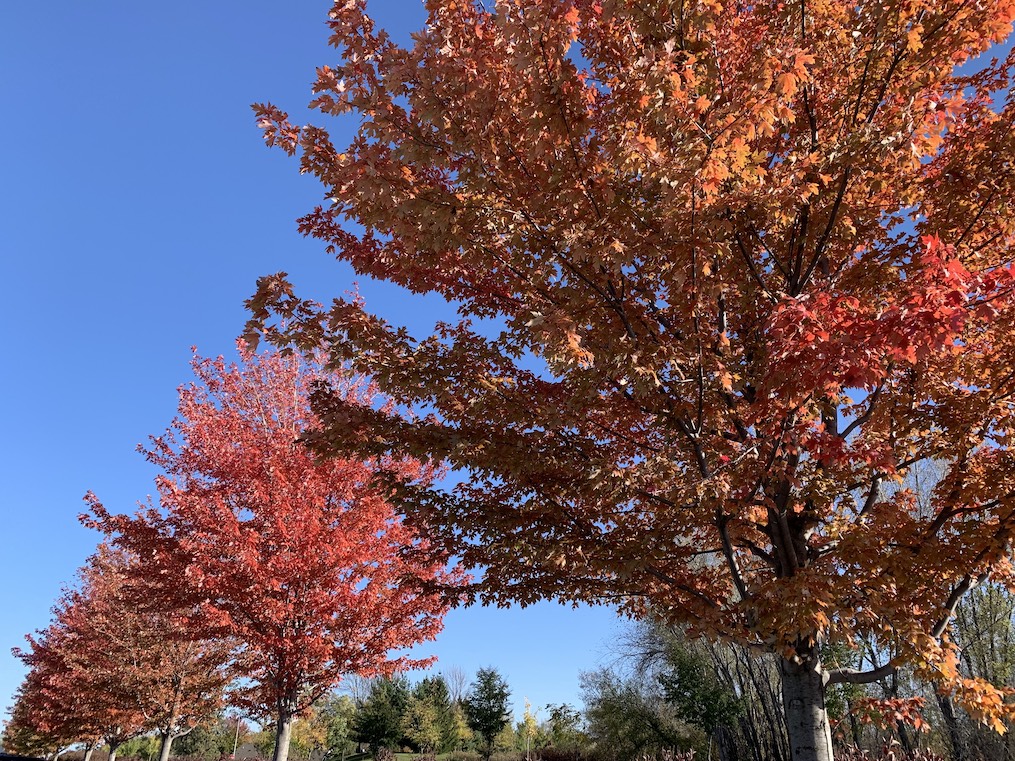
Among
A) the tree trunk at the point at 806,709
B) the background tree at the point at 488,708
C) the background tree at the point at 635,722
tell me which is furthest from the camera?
the background tree at the point at 488,708

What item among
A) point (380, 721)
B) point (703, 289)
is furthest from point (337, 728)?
point (703, 289)

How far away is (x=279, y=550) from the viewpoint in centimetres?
1031

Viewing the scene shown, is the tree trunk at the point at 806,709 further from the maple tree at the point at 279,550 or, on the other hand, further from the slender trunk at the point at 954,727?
the slender trunk at the point at 954,727

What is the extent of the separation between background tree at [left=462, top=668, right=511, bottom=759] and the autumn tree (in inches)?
1336

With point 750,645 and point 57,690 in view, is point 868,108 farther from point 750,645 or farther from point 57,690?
point 57,690

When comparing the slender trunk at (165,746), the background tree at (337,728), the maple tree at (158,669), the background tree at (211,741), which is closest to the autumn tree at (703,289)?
the maple tree at (158,669)

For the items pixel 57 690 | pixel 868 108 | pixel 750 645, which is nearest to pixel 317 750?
pixel 57 690

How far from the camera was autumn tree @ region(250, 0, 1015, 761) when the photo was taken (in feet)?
11.5

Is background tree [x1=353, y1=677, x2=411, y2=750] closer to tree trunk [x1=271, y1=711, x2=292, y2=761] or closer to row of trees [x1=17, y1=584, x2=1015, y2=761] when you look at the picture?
row of trees [x1=17, y1=584, x2=1015, y2=761]

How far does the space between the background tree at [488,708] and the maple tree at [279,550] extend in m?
27.2

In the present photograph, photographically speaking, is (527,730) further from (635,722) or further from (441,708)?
(635,722)

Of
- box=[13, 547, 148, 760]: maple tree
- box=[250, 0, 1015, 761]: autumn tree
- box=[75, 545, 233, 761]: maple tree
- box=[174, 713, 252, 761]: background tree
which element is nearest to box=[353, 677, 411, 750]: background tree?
box=[174, 713, 252, 761]: background tree

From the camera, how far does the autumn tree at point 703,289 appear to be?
3502mm

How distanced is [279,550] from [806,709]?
27.9 ft
